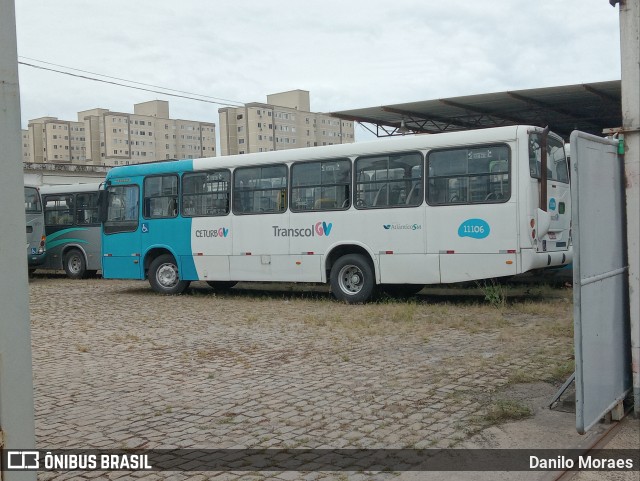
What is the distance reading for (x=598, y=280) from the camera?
16.1 ft

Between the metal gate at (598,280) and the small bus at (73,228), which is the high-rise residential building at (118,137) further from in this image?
the metal gate at (598,280)

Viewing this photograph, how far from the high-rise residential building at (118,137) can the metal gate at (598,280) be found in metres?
47.7

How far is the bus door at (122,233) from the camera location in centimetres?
1641

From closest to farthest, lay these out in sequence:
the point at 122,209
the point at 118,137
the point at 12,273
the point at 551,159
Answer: the point at 12,273, the point at 551,159, the point at 122,209, the point at 118,137

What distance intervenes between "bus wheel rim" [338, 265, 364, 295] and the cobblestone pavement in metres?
0.42

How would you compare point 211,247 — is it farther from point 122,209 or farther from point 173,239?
point 122,209

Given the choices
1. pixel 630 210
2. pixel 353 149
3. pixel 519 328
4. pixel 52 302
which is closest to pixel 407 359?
pixel 519 328

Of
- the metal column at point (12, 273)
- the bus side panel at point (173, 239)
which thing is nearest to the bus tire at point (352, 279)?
the bus side panel at point (173, 239)

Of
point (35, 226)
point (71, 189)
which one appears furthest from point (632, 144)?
point (71, 189)

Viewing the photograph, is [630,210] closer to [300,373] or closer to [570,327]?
[300,373]

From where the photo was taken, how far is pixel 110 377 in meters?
7.49

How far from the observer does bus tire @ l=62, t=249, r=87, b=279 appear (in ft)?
72.8

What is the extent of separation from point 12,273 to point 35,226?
19.5 m

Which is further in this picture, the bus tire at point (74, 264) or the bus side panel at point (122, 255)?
the bus tire at point (74, 264)
